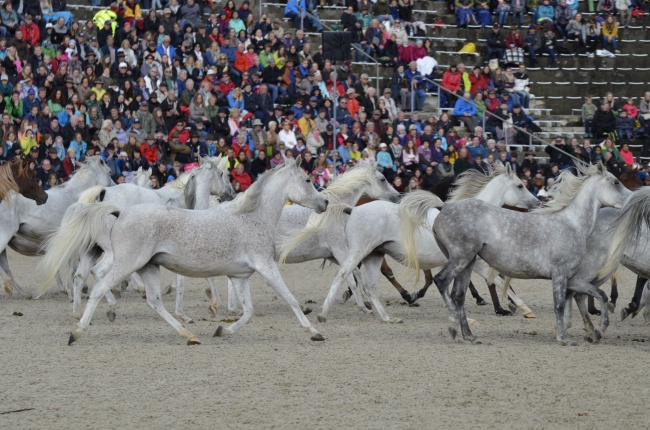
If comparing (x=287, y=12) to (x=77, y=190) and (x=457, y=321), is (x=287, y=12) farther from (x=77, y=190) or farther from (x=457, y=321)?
(x=457, y=321)

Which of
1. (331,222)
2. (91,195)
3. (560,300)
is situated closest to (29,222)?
(91,195)

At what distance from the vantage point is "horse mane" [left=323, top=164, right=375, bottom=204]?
14.0 m

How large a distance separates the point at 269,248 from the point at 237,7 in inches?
711

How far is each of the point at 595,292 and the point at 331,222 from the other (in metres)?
3.49

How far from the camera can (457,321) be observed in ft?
37.4

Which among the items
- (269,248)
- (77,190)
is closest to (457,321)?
(269,248)

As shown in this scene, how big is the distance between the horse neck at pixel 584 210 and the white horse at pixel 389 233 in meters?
2.02

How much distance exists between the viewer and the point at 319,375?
9375 mm

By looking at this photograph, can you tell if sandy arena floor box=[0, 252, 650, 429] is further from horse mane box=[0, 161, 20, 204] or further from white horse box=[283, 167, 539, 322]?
horse mane box=[0, 161, 20, 204]

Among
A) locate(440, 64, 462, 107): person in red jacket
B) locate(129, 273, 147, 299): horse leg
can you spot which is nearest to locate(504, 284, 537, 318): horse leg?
locate(129, 273, 147, 299): horse leg

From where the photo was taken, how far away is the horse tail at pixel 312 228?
43.1 ft

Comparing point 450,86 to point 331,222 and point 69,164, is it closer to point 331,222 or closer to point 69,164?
point 69,164

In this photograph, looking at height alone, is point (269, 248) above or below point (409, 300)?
above

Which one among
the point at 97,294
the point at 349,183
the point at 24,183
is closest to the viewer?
the point at 97,294
